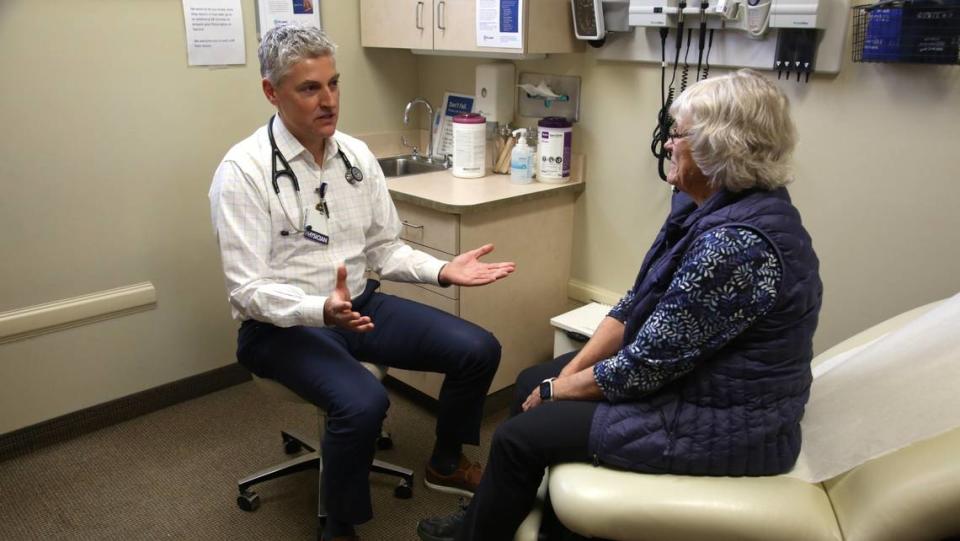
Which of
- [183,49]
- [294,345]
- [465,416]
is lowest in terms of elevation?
[465,416]

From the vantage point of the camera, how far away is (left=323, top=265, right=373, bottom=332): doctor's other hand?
169 cm

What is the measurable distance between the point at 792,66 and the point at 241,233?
4.99 ft

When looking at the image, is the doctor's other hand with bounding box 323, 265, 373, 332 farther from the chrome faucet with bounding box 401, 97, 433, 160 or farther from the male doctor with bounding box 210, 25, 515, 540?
the chrome faucet with bounding box 401, 97, 433, 160

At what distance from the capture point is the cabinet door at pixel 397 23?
8.69 ft

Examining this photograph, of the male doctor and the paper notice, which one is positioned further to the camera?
the paper notice

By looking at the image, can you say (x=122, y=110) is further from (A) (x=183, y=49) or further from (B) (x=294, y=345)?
(B) (x=294, y=345)

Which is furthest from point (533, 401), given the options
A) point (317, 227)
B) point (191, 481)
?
point (191, 481)

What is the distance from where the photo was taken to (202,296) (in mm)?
2680

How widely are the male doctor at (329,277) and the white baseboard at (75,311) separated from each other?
0.78 metres

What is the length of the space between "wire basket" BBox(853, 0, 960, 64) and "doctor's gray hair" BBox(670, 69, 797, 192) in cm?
58

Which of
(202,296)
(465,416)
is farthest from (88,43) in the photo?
(465,416)

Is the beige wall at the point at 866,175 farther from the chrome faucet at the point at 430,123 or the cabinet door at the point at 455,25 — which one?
the chrome faucet at the point at 430,123

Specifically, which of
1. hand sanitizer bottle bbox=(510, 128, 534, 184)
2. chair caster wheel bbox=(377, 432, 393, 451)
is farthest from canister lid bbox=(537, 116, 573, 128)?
chair caster wheel bbox=(377, 432, 393, 451)

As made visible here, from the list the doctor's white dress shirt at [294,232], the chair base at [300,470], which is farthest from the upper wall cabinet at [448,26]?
the chair base at [300,470]
